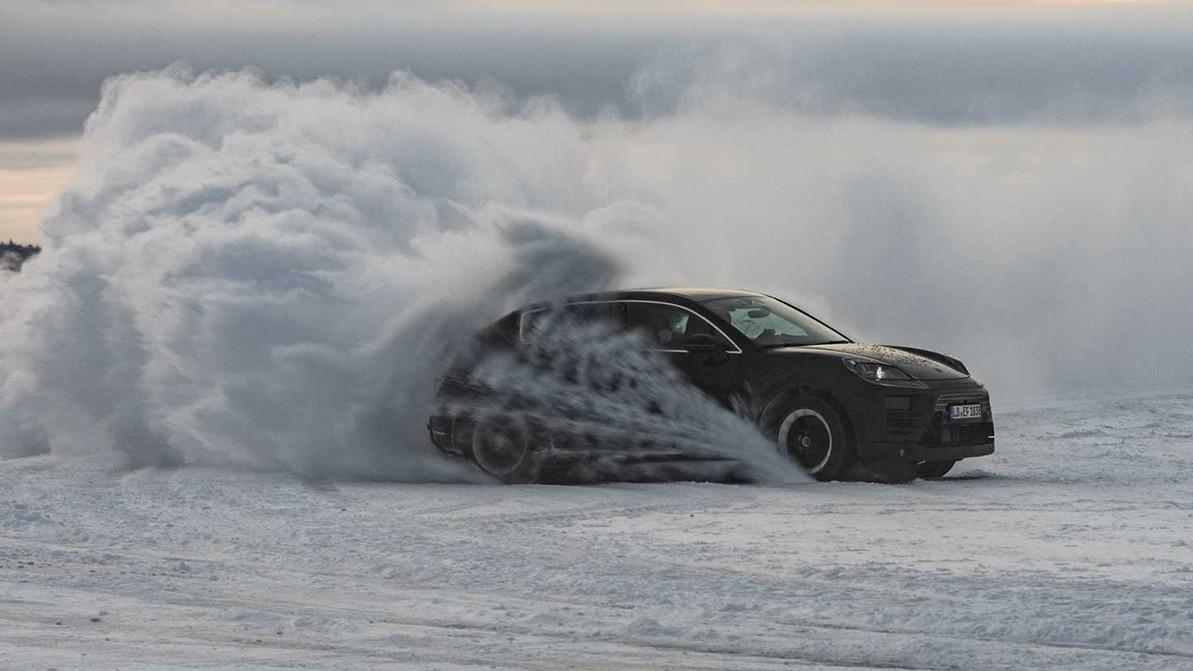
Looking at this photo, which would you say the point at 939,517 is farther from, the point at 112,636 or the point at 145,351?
the point at 145,351

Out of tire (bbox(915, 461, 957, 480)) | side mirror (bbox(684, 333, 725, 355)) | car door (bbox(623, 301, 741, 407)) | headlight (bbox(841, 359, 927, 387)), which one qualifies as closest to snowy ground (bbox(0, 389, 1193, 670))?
tire (bbox(915, 461, 957, 480))

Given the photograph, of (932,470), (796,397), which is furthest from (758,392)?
(932,470)

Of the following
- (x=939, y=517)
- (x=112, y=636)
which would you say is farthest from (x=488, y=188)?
(x=112, y=636)

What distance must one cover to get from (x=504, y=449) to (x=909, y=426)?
2936 millimetres

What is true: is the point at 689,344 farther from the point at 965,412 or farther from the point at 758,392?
the point at 965,412

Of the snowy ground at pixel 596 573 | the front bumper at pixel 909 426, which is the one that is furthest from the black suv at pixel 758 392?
the snowy ground at pixel 596 573

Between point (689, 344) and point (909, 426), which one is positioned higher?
point (689, 344)

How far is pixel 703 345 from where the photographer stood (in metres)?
13.2

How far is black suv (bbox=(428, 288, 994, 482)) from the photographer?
1276 centimetres

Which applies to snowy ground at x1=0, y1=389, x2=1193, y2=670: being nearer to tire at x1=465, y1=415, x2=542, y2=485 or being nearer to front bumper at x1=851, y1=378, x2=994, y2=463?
front bumper at x1=851, y1=378, x2=994, y2=463

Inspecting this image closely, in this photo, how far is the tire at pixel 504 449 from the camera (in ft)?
43.5

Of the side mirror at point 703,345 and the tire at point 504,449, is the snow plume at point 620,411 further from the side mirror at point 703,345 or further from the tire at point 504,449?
the side mirror at point 703,345

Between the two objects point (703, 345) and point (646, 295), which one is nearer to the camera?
point (703, 345)

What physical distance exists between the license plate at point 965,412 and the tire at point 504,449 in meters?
2.95
